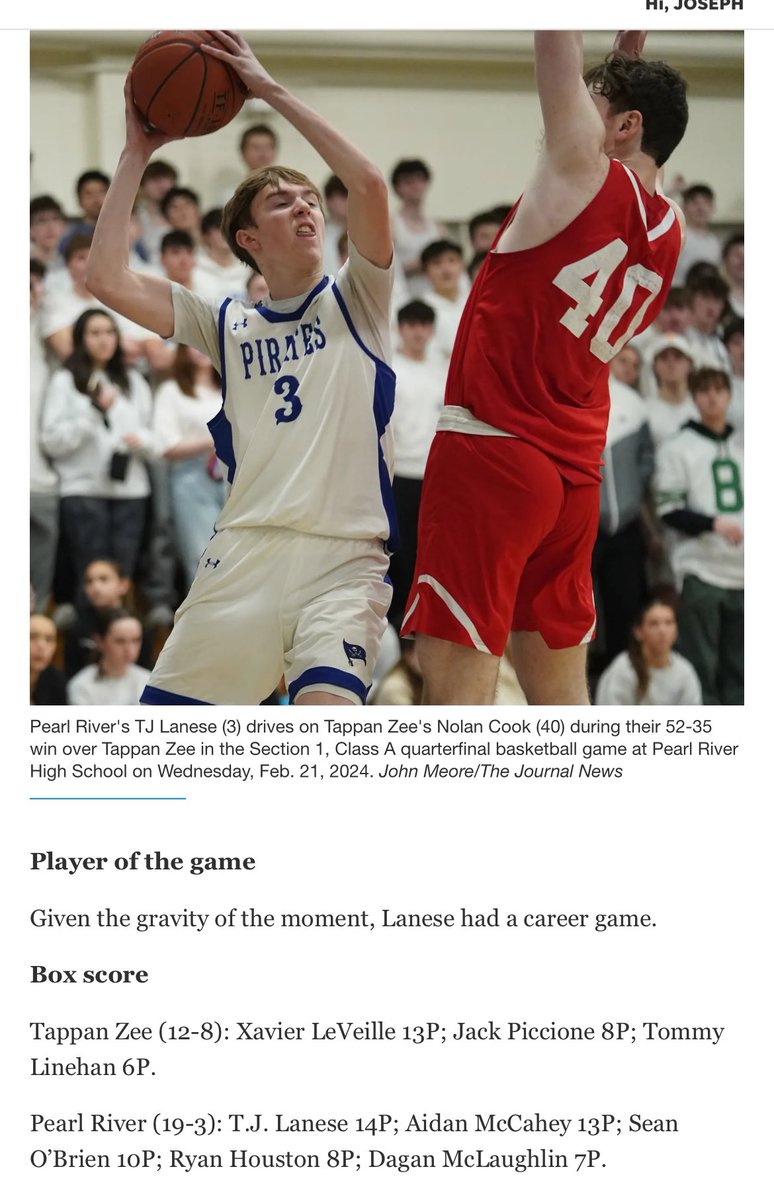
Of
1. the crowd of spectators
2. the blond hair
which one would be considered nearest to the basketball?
the blond hair

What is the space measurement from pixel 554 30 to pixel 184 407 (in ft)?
7.85

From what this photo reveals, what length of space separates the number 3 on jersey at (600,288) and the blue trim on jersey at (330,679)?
91 centimetres

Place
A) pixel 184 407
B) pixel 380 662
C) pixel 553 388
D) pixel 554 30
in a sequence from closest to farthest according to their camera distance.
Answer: pixel 554 30 < pixel 553 388 < pixel 380 662 < pixel 184 407

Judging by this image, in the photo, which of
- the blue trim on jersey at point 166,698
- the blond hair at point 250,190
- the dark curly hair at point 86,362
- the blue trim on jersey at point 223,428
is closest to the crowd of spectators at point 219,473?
the dark curly hair at point 86,362

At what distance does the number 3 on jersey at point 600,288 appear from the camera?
3.07 m

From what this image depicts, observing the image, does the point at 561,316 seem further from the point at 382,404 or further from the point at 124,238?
the point at 124,238

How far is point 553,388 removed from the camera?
10.3 ft

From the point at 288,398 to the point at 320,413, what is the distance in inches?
3.5

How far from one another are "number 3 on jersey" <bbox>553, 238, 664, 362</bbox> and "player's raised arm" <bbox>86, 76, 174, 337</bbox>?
1.00 m

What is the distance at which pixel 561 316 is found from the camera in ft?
10.1

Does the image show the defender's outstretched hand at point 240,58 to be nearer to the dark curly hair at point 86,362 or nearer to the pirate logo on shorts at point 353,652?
the pirate logo on shorts at point 353,652
